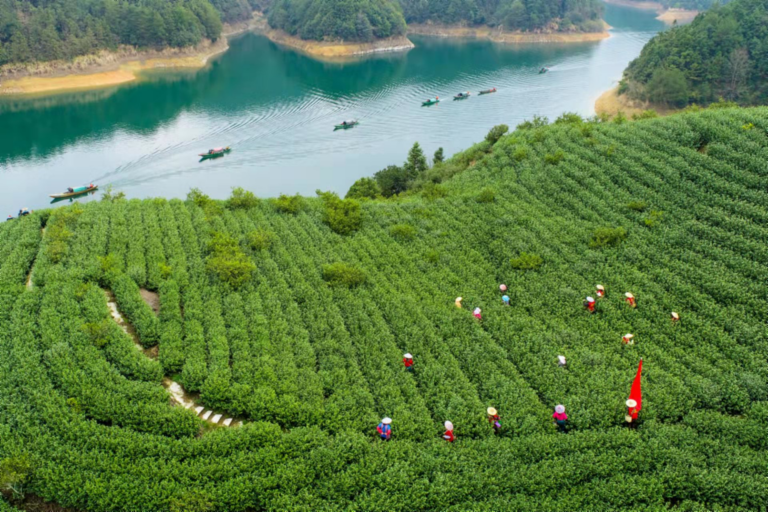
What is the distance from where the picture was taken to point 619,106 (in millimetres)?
70438

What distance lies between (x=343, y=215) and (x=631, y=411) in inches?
691

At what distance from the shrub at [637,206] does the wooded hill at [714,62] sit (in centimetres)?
4790

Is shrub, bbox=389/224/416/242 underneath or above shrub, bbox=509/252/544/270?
above

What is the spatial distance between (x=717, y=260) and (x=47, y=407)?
86.1 ft

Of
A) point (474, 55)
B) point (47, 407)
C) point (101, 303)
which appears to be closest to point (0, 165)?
point (101, 303)

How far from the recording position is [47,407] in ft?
48.2

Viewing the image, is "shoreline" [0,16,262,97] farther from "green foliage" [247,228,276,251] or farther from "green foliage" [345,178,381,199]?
"green foliage" [247,228,276,251]

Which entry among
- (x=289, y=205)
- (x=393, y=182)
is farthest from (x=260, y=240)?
(x=393, y=182)

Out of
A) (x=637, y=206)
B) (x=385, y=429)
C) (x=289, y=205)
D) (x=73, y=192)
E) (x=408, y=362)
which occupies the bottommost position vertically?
(x=385, y=429)

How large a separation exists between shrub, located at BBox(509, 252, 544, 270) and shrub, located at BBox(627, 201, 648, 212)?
21.6ft

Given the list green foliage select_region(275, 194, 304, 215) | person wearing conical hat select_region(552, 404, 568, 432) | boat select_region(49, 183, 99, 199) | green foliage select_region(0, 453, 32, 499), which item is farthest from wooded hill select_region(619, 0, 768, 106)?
green foliage select_region(0, 453, 32, 499)

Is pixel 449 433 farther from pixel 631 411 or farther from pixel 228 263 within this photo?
pixel 228 263

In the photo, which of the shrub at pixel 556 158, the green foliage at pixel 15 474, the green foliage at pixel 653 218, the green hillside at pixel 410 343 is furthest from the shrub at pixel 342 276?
the shrub at pixel 556 158

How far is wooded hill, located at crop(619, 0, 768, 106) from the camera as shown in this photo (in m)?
63.5
